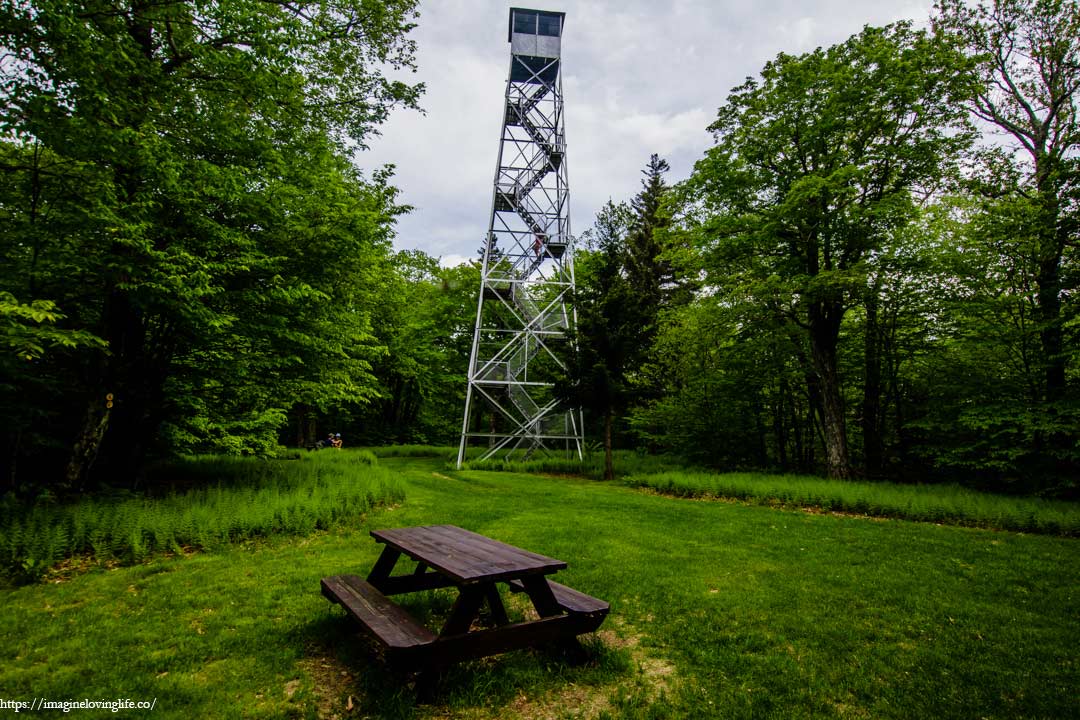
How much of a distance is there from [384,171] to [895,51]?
44.7 ft

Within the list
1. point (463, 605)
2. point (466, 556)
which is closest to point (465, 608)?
point (463, 605)

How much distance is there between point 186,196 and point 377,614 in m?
7.04

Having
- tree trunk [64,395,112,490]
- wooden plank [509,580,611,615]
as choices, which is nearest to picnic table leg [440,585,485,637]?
wooden plank [509,580,611,615]

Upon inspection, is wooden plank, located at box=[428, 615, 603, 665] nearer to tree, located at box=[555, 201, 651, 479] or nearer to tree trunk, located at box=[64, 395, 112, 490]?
tree trunk, located at box=[64, 395, 112, 490]

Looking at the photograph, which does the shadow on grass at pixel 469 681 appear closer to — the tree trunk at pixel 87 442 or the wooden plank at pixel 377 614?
the wooden plank at pixel 377 614

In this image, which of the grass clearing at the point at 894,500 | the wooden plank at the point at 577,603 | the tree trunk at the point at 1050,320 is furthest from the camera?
Result: the tree trunk at the point at 1050,320

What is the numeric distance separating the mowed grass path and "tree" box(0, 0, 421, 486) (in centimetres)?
408

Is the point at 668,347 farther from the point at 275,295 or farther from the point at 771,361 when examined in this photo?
the point at 275,295

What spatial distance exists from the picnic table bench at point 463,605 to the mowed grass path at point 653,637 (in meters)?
0.30

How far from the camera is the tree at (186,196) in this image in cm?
622

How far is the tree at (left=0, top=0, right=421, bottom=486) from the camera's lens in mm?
6223

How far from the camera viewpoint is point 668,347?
2031cm

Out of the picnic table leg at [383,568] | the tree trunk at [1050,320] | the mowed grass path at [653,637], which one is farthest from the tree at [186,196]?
the tree trunk at [1050,320]

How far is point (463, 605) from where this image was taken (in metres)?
3.28
